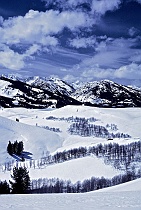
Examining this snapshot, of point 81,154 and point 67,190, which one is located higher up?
point 81,154

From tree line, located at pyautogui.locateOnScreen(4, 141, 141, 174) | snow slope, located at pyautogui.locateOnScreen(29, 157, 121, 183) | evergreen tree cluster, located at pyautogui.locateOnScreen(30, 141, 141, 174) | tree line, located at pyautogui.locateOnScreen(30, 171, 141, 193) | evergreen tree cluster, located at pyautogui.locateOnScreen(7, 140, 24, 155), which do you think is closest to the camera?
tree line, located at pyautogui.locateOnScreen(30, 171, 141, 193)

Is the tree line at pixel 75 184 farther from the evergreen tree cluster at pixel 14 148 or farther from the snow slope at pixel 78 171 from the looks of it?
the evergreen tree cluster at pixel 14 148

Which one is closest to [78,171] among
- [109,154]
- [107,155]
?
[107,155]

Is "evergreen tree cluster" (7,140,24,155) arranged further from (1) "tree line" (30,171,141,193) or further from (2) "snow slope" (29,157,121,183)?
(1) "tree line" (30,171,141,193)

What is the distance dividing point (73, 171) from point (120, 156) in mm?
37074

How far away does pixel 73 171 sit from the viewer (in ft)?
447

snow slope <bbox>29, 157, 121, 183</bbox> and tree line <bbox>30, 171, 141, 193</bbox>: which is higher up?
snow slope <bbox>29, 157, 121, 183</bbox>

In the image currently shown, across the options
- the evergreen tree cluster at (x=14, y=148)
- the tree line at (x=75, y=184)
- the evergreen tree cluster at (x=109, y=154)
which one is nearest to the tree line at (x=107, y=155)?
the evergreen tree cluster at (x=109, y=154)

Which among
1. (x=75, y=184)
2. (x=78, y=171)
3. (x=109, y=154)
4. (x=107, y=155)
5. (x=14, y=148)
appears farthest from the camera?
(x=14, y=148)

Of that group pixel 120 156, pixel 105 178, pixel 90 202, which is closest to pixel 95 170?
pixel 105 178

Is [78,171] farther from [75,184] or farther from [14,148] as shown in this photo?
[14,148]

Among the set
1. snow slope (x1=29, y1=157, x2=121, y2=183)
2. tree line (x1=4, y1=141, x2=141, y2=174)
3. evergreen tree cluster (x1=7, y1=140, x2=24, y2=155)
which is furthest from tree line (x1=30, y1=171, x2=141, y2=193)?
evergreen tree cluster (x1=7, y1=140, x2=24, y2=155)

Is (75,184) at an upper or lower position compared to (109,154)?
lower

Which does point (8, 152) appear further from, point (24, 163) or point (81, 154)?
point (81, 154)
